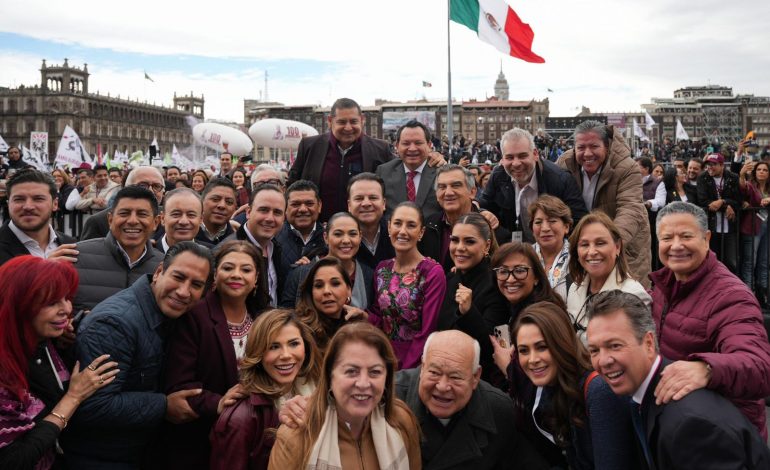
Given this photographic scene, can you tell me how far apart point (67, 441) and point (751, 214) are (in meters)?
7.43

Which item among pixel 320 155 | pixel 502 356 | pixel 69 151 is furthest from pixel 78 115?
pixel 502 356

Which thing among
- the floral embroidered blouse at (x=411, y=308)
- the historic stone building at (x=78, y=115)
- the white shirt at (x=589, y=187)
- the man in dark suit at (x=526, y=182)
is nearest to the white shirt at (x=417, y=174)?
the man in dark suit at (x=526, y=182)

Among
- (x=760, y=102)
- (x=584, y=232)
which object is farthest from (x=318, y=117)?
(x=584, y=232)

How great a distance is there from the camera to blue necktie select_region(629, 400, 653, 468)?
2639mm

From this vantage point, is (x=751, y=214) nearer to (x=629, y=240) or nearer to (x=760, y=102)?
(x=629, y=240)

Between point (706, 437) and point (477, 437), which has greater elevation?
point (706, 437)

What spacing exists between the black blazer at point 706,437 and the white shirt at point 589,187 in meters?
2.85

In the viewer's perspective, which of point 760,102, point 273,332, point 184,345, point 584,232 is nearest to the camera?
point 273,332

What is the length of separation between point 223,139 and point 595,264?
70.6 feet

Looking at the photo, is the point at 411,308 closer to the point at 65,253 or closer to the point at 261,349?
the point at 261,349

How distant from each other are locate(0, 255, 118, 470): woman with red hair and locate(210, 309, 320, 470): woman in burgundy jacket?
26.1 inches

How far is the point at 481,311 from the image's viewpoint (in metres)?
4.07

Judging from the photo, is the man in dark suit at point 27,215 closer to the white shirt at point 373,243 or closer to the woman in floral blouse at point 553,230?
the white shirt at point 373,243

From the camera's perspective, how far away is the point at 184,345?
11.3ft
